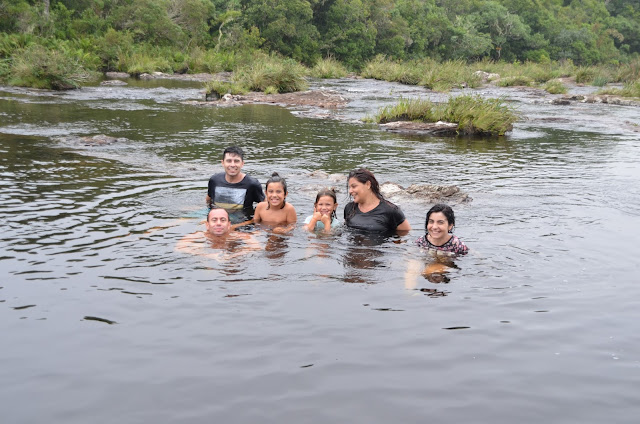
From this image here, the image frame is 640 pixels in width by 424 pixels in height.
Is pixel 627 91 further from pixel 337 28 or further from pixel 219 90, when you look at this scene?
pixel 337 28

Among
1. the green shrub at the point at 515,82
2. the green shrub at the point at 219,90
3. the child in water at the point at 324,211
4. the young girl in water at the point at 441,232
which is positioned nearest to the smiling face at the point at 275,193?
the child in water at the point at 324,211

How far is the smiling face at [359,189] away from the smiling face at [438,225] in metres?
1.11

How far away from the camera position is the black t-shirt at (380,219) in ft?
27.0

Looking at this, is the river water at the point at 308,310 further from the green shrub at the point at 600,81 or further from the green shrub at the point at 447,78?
the green shrub at the point at 600,81

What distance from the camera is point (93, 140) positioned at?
15125 millimetres

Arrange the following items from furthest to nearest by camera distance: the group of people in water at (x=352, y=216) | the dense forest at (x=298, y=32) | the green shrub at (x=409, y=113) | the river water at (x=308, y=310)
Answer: the dense forest at (x=298, y=32)
the green shrub at (x=409, y=113)
the group of people in water at (x=352, y=216)
the river water at (x=308, y=310)

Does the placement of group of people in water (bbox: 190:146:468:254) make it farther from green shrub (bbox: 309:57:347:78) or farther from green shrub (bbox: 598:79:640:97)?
green shrub (bbox: 309:57:347:78)

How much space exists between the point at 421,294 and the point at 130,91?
25.0 meters

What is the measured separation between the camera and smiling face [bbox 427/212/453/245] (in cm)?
729

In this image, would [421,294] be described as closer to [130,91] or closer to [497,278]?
[497,278]

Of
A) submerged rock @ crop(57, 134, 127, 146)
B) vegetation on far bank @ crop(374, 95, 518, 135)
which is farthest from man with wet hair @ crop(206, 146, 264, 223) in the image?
vegetation on far bank @ crop(374, 95, 518, 135)

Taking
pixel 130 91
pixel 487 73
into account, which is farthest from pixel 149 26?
pixel 487 73

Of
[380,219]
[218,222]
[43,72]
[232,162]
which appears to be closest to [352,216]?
[380,219]

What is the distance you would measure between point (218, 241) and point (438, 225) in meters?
2.64
